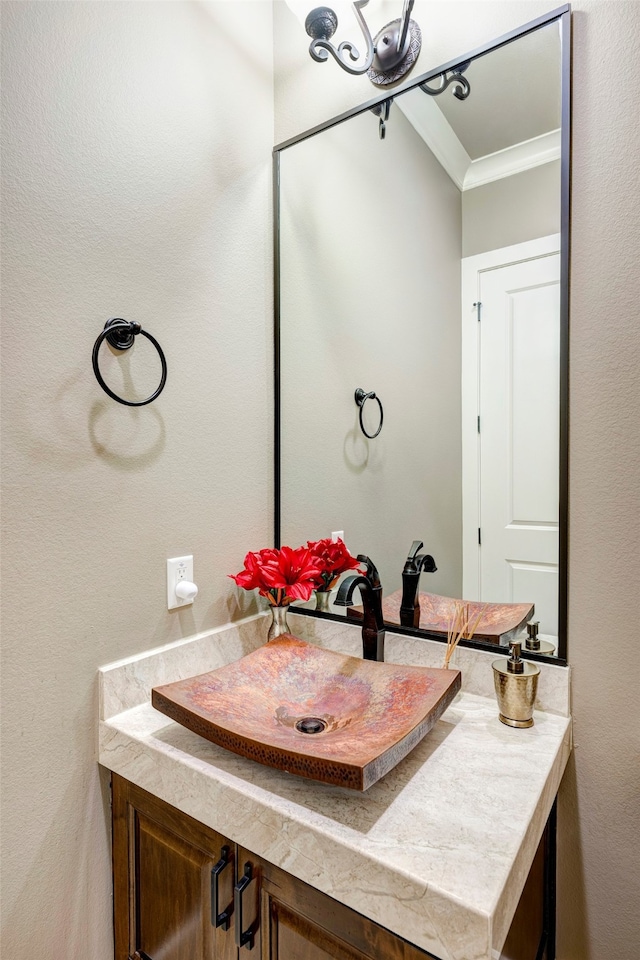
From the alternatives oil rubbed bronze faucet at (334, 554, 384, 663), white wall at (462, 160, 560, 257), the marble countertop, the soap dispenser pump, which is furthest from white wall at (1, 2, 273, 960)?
the soap dispenser pump

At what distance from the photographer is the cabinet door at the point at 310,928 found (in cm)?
69

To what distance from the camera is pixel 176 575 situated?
120cm

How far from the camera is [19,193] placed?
0.92 meters

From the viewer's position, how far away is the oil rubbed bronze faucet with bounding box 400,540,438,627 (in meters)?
1.25

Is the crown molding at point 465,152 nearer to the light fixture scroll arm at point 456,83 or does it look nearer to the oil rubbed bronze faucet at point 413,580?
the light fixture scroll arm at point 456,83

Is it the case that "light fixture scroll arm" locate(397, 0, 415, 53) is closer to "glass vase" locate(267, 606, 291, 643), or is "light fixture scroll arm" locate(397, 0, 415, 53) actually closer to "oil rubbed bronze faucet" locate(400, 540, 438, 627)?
"oil rubbed bronze faucet" locate(400, 540, 438, 627)

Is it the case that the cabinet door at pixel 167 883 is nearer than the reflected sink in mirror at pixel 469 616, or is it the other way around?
the cabinet door at pixel 167 883

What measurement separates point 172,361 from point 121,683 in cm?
71

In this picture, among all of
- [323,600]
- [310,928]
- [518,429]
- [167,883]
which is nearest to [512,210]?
[518,429]

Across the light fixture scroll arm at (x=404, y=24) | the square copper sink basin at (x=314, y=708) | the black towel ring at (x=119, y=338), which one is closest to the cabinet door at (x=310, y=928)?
the square copper sink basin at (x=314, y=708)

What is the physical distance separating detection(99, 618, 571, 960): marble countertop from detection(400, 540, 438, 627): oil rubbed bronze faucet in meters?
0.19

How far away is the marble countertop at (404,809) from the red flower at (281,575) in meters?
0.29

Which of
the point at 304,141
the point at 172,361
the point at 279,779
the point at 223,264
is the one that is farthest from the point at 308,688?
the point at 304,141

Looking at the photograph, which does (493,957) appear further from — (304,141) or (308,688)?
(304,141)
